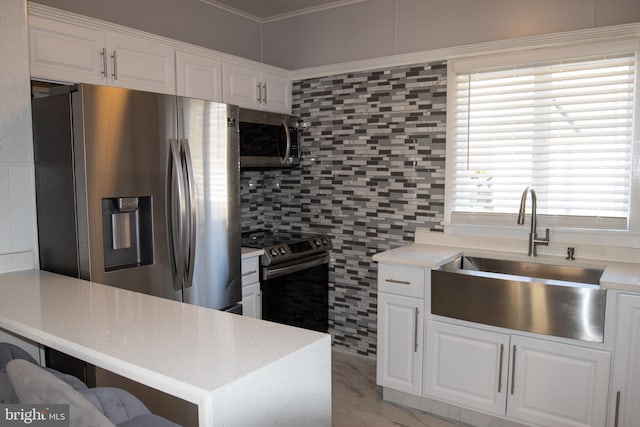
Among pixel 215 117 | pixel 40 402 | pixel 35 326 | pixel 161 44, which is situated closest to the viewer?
pixel 40 402

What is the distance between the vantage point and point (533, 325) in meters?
2.28

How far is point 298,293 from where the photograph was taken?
3.36 metres

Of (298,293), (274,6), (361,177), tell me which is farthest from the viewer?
(274,6)

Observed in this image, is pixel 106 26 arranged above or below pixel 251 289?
above

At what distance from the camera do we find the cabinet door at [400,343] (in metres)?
2.67

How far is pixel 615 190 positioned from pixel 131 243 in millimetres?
2558

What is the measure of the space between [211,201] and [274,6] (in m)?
1.95

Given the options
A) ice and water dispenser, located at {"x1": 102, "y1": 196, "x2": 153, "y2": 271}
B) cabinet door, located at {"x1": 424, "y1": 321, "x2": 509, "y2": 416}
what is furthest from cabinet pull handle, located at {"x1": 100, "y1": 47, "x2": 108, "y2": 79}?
cabinet door, located at {"x1": 424, "y1": 321, "x2": 509, "y2": 416}

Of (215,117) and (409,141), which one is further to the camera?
(409,141)

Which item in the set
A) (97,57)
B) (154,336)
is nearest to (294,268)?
(97,57)

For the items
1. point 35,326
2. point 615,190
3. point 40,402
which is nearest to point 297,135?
point 615,190

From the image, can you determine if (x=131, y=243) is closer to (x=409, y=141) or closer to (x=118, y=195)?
(x=118, y=195)

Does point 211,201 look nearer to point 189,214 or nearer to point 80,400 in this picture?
point 189,214

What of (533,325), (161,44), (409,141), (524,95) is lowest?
(533,325)
